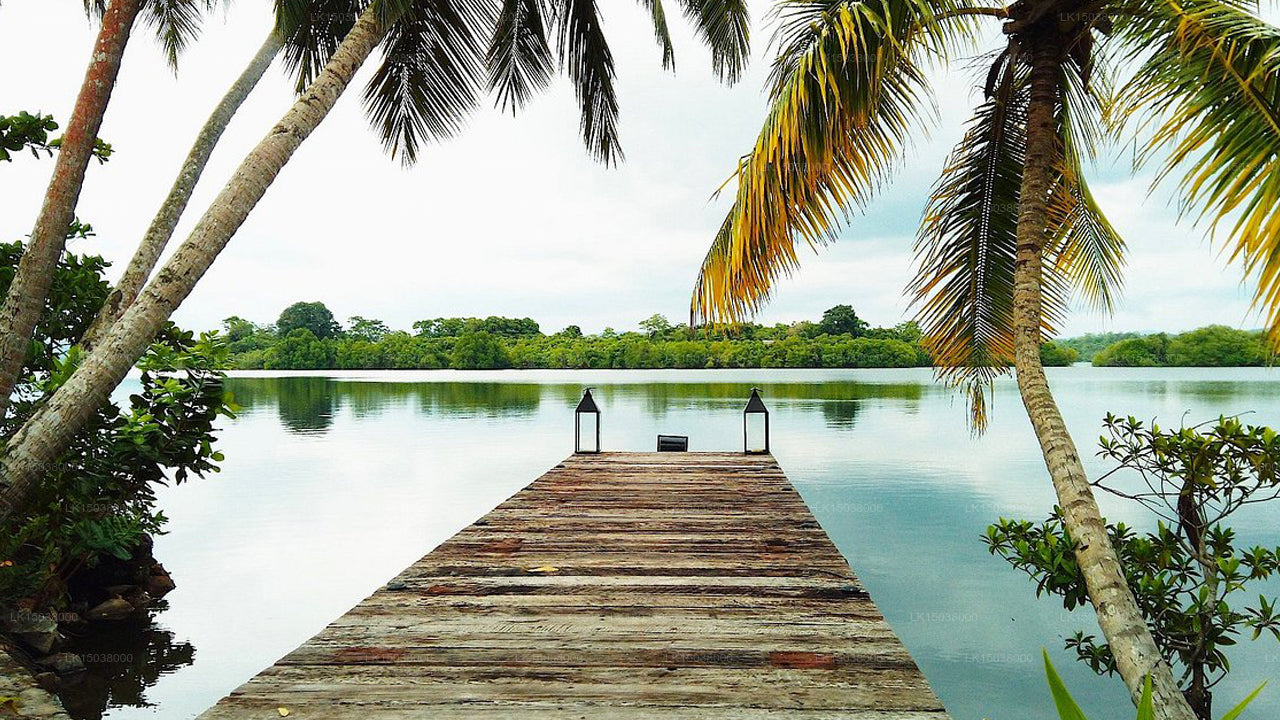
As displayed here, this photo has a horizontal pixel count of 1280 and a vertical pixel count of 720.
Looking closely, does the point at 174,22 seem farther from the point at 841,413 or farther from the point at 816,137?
the point at 841,413

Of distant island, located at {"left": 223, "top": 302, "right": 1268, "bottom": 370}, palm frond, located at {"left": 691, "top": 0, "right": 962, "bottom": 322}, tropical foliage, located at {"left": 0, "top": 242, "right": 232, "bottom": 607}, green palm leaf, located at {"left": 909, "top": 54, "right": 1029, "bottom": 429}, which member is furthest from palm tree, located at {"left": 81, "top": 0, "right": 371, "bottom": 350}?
distant island, located at {"left": 223, "top": 302, "right": 1268, "bottom": 370}

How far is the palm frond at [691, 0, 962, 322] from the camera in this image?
13.4ft

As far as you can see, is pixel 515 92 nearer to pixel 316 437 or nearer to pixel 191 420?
pixel 191 420

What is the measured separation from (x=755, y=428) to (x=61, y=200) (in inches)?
885

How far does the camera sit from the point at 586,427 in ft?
84.9

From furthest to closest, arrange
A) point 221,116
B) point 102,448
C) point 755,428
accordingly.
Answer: point 755,428 → point 221,116 → point 102,448

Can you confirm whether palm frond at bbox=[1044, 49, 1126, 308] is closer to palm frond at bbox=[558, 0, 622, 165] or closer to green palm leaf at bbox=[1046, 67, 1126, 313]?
green palm leaf at bbox=[1046, 67, 1126, 313]

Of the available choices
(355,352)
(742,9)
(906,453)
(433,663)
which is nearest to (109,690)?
(433,663)

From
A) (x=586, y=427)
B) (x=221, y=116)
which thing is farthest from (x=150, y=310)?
(x=586, y=427)

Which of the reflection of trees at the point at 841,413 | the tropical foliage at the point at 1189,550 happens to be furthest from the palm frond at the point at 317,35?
the reflection of trees at the point at 841,413

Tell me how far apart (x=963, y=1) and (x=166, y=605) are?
30.0 feet

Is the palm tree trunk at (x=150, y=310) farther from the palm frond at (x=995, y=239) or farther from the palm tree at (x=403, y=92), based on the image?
the palm frond at (x=995, y=239)

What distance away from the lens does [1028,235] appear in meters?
4.50

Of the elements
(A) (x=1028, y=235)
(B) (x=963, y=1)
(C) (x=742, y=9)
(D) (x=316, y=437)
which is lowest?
(D) (x=316, y=437)
